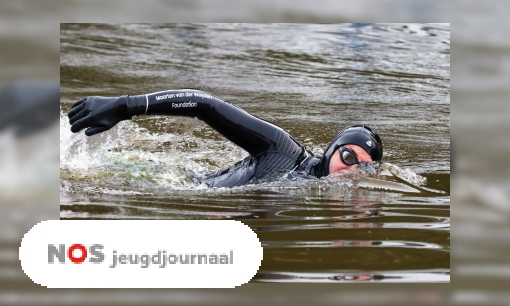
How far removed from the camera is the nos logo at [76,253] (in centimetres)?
193

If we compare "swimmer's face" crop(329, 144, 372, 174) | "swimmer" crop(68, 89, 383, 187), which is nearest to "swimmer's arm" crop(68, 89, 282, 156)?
"swimmer" crop(68, 89, 383, 187)

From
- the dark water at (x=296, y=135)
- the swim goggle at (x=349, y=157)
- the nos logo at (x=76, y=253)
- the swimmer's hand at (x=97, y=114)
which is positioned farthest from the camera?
the swim goggle at (x=349, y=157)

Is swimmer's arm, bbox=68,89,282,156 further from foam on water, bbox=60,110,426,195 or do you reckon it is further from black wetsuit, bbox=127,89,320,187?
foam on water, bbox=60,110,426,195

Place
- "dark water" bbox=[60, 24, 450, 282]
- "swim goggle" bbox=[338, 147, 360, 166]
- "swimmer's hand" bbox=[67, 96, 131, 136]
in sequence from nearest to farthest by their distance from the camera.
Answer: "dark water" bbox=[60, 24, 450, 282] < "swimmer's hand" bbox=[67, 96, 131, 136] < "swim goggle" bbox=[338, 147, 360, 166]

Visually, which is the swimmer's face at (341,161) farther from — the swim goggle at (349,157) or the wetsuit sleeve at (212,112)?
the wetsuit sleeve at (212,112)

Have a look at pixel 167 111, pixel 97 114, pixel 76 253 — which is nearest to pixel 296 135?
pixel 167 111

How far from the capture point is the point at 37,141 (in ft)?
7.24

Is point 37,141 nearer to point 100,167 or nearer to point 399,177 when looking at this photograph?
point 100,167

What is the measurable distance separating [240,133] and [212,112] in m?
0.14

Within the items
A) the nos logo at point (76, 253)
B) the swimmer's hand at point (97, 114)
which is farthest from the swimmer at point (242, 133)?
the nos logo at point (76, 253)

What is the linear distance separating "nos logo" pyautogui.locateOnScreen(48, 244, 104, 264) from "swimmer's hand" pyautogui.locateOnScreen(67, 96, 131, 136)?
0.58 metres

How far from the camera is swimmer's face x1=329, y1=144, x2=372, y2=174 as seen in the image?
2568mm

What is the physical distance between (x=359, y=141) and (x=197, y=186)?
707 millimetres

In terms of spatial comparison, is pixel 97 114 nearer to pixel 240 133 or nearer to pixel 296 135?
pixel 240 133
